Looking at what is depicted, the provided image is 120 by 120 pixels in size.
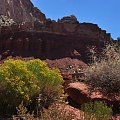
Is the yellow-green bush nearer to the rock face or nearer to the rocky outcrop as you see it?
the rocky outcrop

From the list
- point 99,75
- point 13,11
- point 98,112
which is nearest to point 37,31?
point 13,11

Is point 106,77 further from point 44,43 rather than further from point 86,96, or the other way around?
point 44,43

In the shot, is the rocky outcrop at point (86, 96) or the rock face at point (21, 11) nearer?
the rocky outcrop at point (86, 96)

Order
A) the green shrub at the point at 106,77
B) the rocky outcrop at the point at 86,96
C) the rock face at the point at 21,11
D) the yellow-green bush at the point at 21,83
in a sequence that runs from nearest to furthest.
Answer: the yellow-green bush at the point at 21,83
the rocky outcrop at the point at 86,96
the green shrub at the point at 106,77
the rock face at the point at 21,11

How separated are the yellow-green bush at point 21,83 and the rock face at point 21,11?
6961 cm

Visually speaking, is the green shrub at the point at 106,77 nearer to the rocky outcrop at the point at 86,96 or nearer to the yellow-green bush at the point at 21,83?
the rocky outcrop at the point at 86,96

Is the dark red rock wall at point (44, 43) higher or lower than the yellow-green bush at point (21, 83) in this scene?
higher

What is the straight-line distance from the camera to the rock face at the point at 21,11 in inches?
3162

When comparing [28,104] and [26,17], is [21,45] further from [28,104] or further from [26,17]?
[28,104]

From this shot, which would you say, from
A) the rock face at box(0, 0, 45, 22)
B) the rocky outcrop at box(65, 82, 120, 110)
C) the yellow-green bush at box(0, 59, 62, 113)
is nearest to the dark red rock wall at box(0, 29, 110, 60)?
the rock face at box(0, 0, 45, 22)

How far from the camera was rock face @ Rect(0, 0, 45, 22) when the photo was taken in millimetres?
80312

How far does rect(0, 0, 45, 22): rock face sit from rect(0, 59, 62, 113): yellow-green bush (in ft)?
228

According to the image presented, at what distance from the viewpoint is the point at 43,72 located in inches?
423

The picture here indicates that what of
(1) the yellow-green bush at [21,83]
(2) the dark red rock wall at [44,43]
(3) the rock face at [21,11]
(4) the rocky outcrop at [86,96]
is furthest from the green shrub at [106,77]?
(3) the rock face at [21,11]
